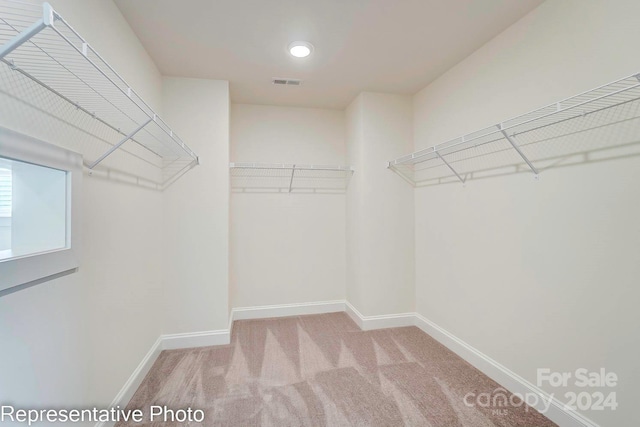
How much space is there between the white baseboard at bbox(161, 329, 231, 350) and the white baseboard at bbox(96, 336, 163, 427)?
0.08 metres

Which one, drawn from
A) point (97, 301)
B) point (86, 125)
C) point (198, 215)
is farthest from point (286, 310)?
point (86, 125)

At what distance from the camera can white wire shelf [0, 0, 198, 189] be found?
876 mm

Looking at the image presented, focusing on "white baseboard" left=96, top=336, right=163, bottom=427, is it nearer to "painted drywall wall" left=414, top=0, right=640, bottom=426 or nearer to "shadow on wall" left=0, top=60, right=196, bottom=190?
"shadow on wall" left=0, top=60, right=196, bottom=190

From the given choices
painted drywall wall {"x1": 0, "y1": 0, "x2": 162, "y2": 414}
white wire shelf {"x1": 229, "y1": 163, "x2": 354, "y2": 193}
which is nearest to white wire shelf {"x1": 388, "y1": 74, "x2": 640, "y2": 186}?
white wire shelf {"x1": 229, "y1": 163, "x2": 354, "y2": 193}

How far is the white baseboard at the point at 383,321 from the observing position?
2.75m

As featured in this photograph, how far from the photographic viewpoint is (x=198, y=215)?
2.44 m

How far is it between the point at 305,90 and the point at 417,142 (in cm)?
125

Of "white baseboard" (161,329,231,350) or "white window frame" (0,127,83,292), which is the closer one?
"white window frame" (0,127,83,292)

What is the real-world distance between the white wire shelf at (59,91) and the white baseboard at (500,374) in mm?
2603

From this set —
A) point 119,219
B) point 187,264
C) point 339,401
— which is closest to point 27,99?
point 119,219

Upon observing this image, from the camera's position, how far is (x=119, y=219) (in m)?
1.65

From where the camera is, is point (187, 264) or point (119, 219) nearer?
point (119, 219)

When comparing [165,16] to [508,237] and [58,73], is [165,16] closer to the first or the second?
[58,73]

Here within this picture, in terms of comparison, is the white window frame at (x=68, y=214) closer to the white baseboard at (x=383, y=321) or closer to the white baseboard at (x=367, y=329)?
the white baseboard at (x=367, y=329)
